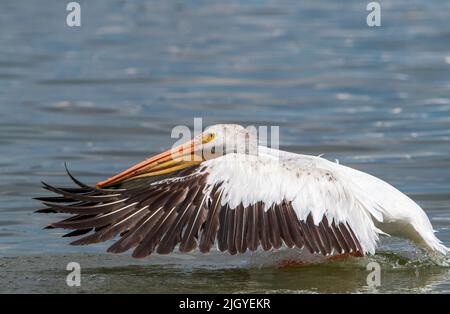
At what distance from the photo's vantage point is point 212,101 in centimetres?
1492

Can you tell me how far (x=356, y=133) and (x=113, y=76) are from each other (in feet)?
15.5

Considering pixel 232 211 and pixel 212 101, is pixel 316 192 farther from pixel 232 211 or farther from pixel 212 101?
pixel 212 101

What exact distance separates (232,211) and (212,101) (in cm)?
774

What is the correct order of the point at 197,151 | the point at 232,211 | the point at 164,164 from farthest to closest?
the point at 197,151, the point at 164,164, the point at 232,211

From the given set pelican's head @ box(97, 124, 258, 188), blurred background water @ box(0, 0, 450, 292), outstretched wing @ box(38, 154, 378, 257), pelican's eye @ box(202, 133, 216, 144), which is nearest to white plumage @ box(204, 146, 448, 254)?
outstretched wing @ box(38, 154, 378, 257)

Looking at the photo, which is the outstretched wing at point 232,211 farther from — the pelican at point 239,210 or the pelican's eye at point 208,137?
the pelican's eye at point 208,137

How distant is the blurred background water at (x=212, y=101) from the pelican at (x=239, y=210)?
588 mm

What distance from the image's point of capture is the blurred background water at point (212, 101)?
821 cm

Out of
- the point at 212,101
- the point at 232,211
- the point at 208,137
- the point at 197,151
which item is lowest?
the point at 232,211

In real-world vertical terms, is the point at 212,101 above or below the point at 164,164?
above

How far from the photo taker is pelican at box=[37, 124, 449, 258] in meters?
7.18

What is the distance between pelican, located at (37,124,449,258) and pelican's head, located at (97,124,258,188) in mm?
446

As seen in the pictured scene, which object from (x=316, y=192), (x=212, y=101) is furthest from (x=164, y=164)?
(x=212, y=101)

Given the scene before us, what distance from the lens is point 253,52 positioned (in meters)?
18.2
